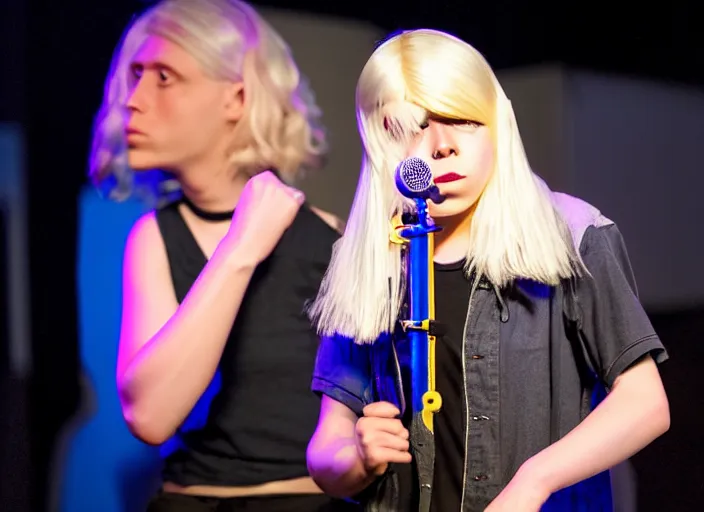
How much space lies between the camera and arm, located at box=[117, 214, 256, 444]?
160 cm

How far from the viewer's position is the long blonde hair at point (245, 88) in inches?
70.6

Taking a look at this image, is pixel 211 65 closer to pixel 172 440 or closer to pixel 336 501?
pixel 172 440

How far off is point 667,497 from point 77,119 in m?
1.40

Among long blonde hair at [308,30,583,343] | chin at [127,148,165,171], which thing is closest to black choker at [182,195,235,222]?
chin at [127,148,165,171]

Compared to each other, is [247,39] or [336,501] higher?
[247,39]

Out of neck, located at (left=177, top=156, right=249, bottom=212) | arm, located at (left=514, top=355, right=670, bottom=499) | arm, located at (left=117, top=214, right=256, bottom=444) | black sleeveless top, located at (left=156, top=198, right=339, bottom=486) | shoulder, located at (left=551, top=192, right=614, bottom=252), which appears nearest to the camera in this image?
arm, located at (left=514, top=355, right=670, bottom=499)

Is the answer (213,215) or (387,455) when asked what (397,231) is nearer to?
(387,455)

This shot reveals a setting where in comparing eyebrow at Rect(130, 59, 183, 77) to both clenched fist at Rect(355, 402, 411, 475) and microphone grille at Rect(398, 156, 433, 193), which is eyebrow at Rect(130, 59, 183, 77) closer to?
microphone grille at Rect(398, 156, 433, 193)

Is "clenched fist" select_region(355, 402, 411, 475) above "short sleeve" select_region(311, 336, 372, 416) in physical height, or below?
below

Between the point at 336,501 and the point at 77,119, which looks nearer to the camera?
the point at 336,501

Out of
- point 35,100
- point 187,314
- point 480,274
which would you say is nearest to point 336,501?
point 187,314

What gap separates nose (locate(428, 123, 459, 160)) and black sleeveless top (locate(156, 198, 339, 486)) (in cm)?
46

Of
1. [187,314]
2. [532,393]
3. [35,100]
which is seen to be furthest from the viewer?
[35,100]

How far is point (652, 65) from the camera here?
1.80m
